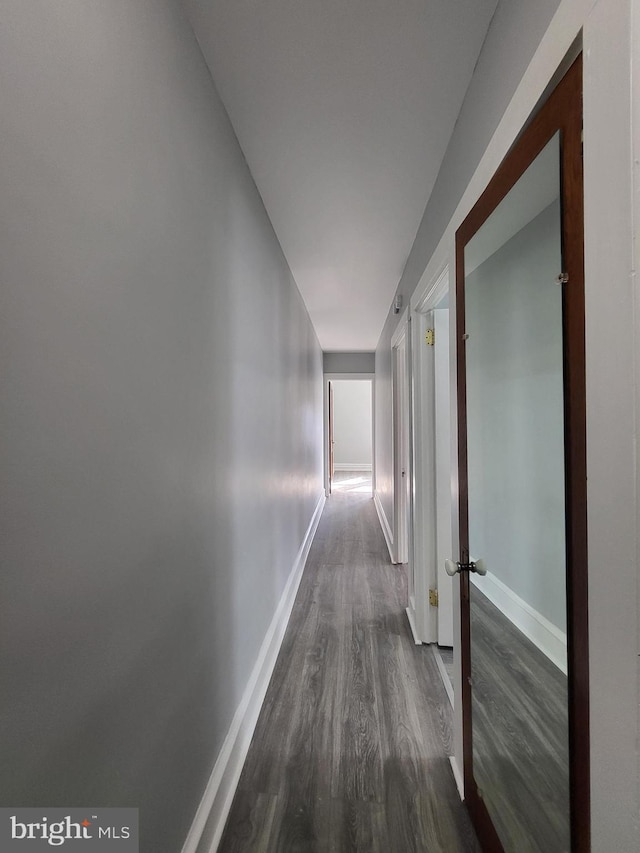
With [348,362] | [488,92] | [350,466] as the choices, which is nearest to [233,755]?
[488,92]

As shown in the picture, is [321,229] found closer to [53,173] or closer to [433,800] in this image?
[53,173]

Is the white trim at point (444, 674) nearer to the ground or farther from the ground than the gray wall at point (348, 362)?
nearer to the ground

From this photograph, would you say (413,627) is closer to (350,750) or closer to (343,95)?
(350,750)

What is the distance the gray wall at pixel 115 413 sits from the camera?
617mm

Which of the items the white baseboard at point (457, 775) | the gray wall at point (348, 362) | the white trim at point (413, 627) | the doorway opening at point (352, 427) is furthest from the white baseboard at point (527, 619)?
the doorway opening at point (352, 427)

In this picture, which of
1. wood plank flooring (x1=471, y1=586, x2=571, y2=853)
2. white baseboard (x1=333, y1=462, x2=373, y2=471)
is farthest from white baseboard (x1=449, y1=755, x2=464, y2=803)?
white baseboard (x1=333, y1=462, x2=373, y2=471)

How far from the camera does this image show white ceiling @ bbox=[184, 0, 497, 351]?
3.98 ft

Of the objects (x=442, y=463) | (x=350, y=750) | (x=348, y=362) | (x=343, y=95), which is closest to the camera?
(x=343, y=95)

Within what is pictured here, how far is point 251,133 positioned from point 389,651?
2.78 meters

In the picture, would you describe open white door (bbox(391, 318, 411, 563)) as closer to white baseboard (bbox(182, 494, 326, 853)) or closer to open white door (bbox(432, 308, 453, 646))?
open white door (bbox(432, 308, 453, 646))

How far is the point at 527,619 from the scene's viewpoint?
3.42 ft

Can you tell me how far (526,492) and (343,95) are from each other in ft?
5.02

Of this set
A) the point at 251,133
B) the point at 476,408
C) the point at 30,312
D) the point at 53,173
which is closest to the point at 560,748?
the point at 476,408

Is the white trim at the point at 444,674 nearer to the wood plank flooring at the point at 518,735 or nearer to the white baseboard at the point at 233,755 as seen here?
the wood plank flooring at the point at 518,735
